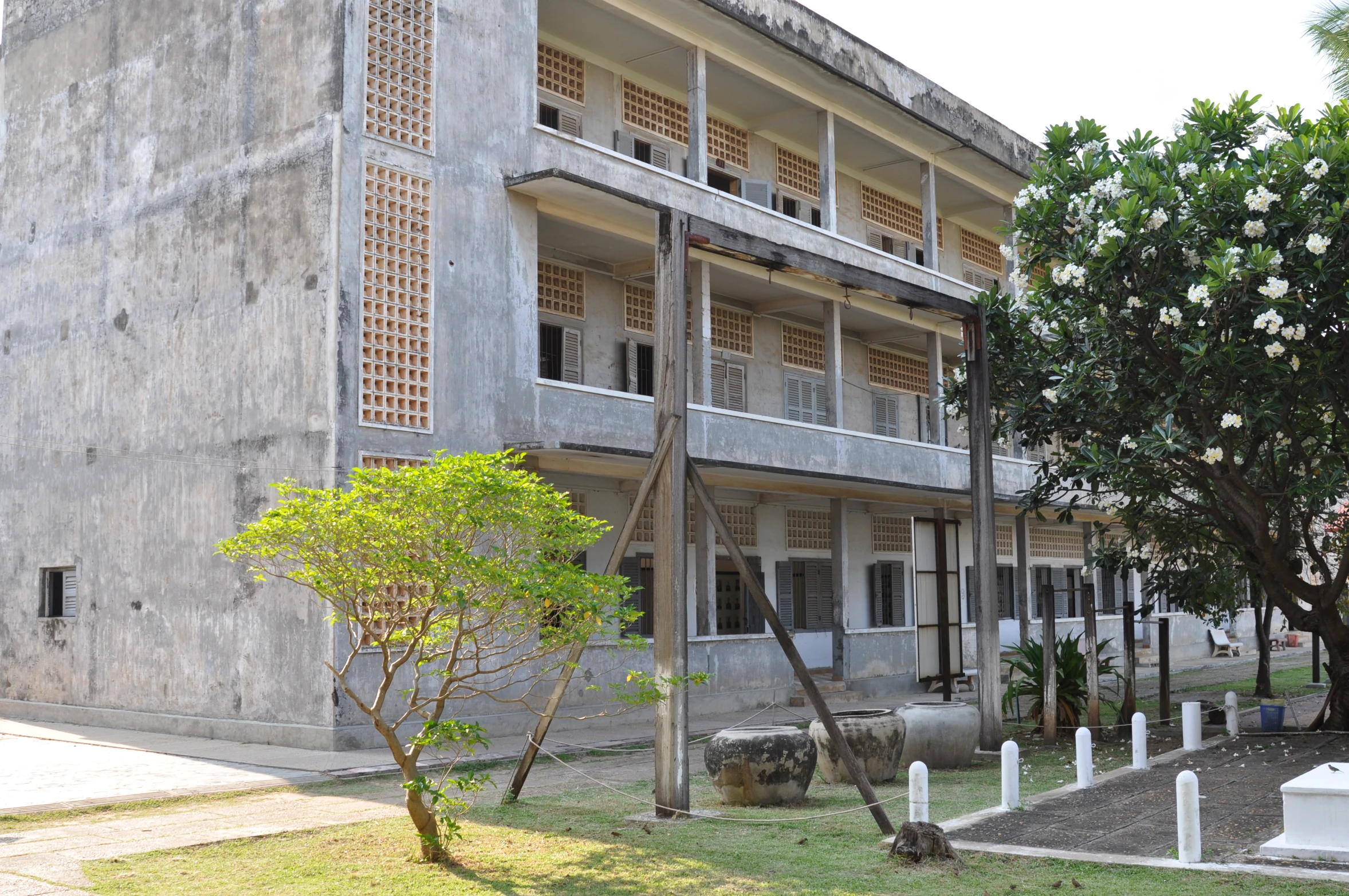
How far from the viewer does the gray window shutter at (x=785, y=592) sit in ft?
76.9

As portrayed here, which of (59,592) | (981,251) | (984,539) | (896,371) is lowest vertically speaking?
(59,592)

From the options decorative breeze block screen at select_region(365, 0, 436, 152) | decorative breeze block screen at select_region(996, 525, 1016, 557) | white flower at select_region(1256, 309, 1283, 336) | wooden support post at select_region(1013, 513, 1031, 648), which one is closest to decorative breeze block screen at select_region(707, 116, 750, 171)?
decorative breeze block screen at select_region(365, 0, 436, 152)

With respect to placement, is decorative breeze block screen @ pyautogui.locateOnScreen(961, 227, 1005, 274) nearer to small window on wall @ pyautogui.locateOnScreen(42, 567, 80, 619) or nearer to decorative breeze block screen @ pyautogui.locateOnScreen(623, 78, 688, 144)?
decorative breeze block screen @ pyautogui.locateOnScreen(623, 78, 688, 144)

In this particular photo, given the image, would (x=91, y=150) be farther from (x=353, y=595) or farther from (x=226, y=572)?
(x=353, y=595)

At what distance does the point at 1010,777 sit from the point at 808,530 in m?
15.0

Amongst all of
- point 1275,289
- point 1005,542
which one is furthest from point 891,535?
point 1275,289

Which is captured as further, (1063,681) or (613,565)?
(1063,681)

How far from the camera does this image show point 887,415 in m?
26.9

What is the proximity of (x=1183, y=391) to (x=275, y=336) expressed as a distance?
1010 cm

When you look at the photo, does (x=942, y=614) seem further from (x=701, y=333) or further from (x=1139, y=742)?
(x=701, y=333)

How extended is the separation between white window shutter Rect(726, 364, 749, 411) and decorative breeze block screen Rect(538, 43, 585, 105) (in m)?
5.53

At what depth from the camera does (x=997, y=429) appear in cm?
1507

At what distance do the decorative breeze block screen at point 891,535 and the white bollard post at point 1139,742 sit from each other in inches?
541

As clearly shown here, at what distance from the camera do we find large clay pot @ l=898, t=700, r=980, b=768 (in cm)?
1213
